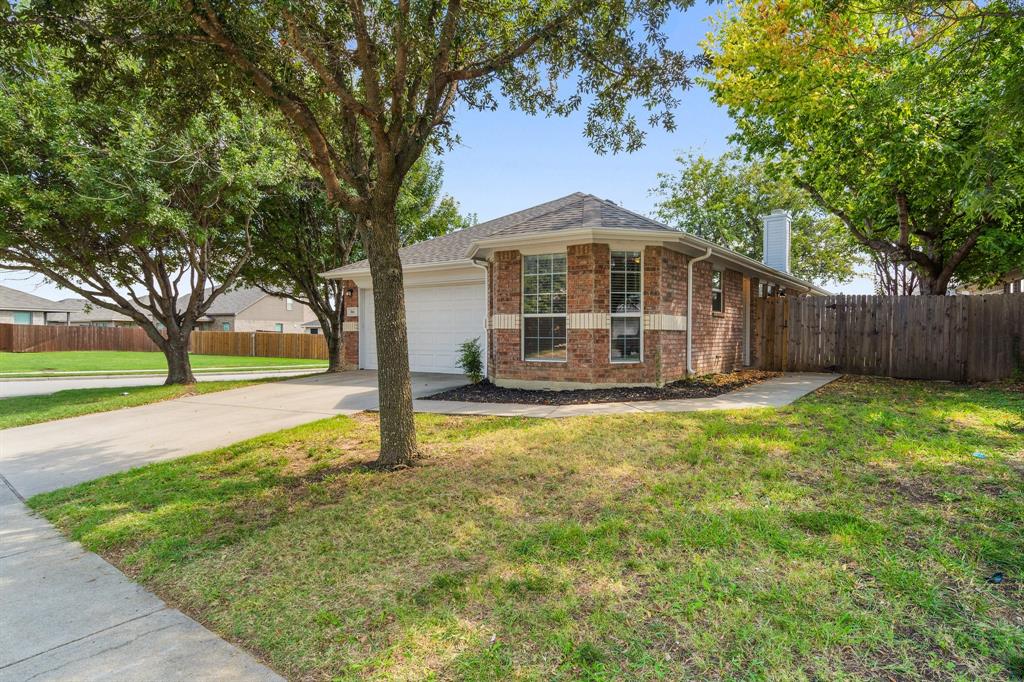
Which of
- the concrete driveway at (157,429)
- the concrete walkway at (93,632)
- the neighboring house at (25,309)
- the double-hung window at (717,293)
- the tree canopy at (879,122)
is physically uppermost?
the tree canopy at (879,122)

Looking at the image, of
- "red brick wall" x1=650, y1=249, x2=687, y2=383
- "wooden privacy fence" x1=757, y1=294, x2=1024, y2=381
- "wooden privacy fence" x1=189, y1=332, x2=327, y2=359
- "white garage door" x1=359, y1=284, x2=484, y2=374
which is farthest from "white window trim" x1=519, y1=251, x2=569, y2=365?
"wooden privacy fence" x1=189, y1=332, x2=327, y2=359

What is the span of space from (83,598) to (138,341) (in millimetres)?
38697

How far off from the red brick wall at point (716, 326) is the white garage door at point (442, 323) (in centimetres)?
492

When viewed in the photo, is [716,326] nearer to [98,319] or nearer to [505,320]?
A: [505,320]

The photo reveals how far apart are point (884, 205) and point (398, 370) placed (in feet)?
45.2

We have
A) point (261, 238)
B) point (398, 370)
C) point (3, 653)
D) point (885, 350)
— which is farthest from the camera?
point (261, 238)

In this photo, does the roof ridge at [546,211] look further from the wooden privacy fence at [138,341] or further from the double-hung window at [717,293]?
the wooden privacy fence at [138,341]

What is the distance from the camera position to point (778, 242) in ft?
54.8

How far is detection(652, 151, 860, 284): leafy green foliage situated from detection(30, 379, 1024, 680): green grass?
22736mm

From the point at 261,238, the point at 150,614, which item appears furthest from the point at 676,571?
the point at 261,238

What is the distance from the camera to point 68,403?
31.9 ft

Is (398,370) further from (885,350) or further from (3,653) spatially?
(885,350)

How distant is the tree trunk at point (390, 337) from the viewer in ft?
16.2

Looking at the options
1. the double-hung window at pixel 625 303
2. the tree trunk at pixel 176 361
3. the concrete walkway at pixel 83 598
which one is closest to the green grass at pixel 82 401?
the tree trunk at pixel 176 361
